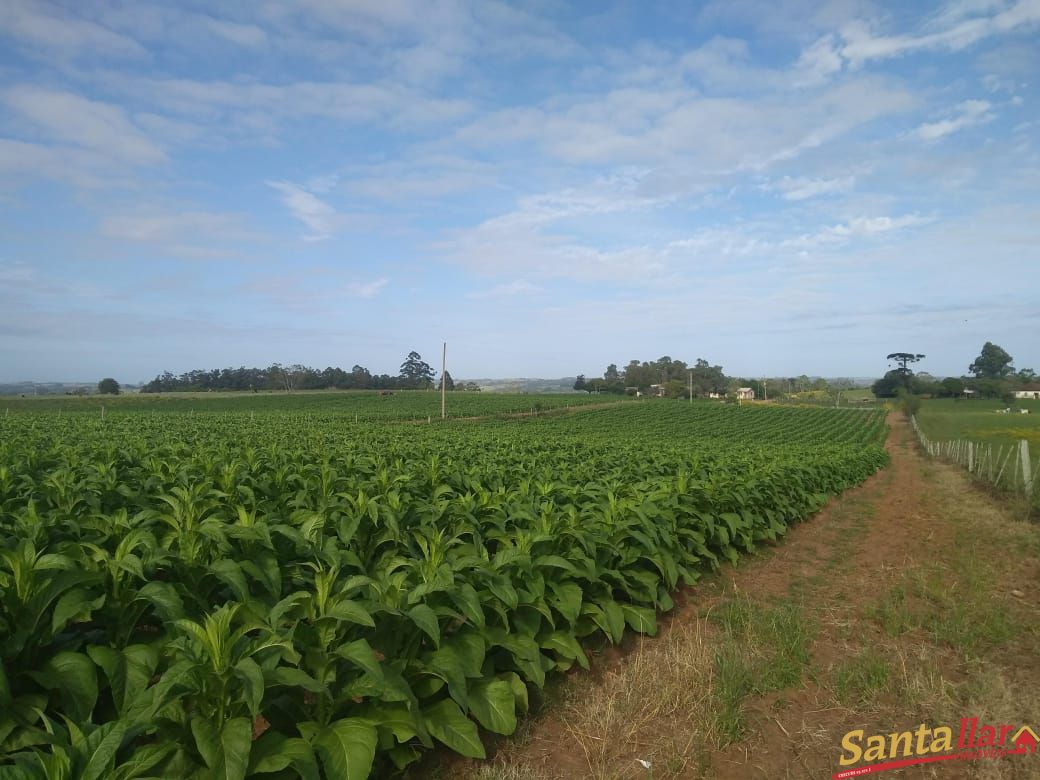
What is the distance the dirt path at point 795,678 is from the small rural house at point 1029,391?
9133 cm

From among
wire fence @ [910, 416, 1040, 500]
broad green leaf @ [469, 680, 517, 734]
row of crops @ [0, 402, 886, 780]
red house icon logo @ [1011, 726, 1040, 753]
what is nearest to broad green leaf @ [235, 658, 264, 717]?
row of crops @ [0, 402, 886, 780]

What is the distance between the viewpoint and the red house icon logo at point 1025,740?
327 centimetres

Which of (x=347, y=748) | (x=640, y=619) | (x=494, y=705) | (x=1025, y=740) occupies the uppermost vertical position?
(x=347, y=748)

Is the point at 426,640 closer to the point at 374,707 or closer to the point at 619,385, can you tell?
the point at 374,707

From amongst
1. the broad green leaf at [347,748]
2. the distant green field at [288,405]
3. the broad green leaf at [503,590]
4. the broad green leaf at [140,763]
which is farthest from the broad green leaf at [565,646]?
the distant green field at [288,405]

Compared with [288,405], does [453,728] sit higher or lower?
lower

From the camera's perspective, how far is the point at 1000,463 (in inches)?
703

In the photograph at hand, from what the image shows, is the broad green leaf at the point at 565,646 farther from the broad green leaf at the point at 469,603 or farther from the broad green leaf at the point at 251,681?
the broad green leaf at the point at 251,681

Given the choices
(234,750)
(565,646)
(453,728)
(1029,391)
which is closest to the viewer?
(234,750)

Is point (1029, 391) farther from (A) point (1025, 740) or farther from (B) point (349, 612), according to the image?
(B) point (349, 612)

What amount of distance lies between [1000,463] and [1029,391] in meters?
89.7

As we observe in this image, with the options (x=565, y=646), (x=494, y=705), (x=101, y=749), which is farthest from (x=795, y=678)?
(x=101, y=749)

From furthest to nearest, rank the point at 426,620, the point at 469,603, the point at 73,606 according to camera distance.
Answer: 1. the point at 469,603
2. the point at 426,620
3. the point at 73,606

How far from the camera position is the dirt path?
3.18 m
